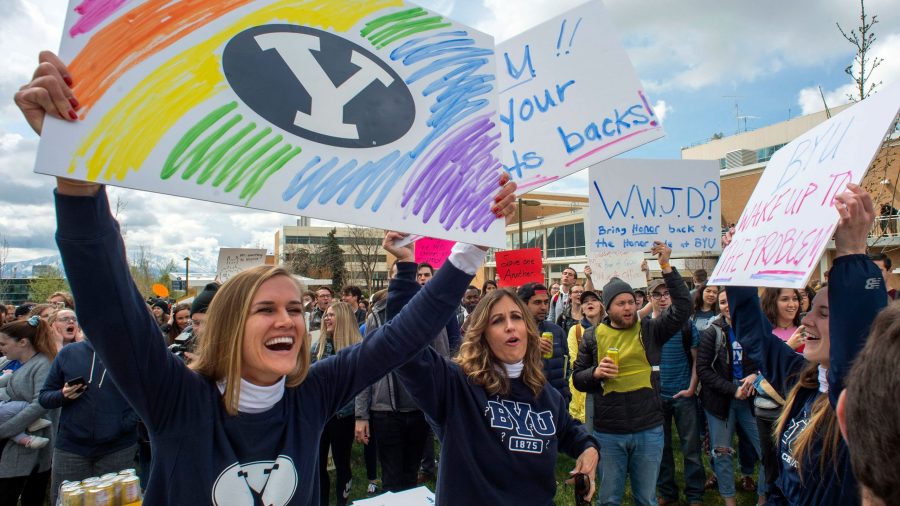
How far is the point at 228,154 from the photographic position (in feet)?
4.76

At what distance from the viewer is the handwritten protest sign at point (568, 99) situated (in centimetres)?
267

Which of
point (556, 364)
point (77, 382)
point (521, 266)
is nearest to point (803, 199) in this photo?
point (556, 364)

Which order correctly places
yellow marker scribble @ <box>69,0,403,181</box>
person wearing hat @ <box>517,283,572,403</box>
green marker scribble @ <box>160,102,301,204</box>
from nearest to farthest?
yellow marker scribble @ <box>69,0,403,181</box>, green marker scribble @ <box>160,102,301,204</box>, person wearing hat @ <box>517,283,572,403</box>

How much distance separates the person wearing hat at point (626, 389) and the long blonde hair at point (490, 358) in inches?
56.2

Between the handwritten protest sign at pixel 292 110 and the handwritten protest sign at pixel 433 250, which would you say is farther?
the handwritten protest sign at pixel 433 250

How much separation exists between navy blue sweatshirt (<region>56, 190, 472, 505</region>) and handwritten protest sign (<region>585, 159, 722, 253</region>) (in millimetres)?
2897

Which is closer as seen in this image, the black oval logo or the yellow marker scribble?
the yellow marker scribble

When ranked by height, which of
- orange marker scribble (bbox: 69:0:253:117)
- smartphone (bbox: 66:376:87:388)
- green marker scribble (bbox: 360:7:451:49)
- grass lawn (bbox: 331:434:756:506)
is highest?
green marker scribble (bbox: 360:7:451:49)

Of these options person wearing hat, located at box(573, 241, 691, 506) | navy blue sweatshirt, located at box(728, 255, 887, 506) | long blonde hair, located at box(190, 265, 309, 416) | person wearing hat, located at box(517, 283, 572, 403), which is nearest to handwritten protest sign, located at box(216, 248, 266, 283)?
person wearing hat, located at box(517, 283, 572, 403)

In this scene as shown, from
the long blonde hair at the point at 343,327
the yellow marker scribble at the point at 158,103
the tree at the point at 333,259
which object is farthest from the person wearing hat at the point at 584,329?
the tree at the point at 333,259

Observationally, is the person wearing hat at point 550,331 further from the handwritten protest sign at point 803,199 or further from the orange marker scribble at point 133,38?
the orange marker scribble at point 133,38

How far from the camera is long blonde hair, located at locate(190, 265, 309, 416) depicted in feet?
5.57

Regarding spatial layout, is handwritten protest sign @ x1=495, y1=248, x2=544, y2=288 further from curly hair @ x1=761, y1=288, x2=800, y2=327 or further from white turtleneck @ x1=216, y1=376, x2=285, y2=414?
white turtleneck @ x1=216, y1=376, x2=285, y2=414

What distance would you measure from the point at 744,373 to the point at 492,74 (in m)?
4.55
